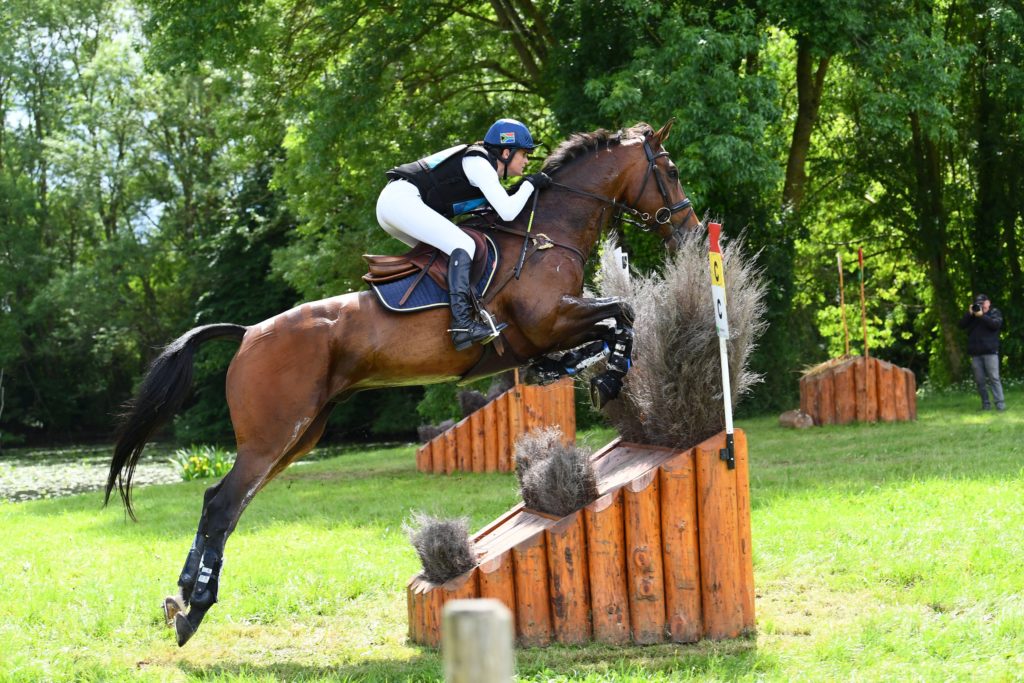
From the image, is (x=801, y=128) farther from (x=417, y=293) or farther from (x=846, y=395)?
(x=417, y=293)

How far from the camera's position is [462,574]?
520 centimetres

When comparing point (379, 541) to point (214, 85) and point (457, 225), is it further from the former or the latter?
point (214, 85)

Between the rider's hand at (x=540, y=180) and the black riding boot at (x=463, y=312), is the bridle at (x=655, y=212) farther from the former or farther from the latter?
the black riding boot at (x=463, y=312)

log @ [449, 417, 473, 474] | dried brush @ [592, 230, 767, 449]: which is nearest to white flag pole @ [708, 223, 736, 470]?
dried brush @ [592, 230, 767, 449]

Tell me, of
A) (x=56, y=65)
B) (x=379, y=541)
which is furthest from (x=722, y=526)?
(x=56, y=65)

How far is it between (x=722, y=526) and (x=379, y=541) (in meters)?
3.67

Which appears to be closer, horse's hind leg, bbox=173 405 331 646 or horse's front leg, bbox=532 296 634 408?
horse's hind leg, bbox=173 405 331 646

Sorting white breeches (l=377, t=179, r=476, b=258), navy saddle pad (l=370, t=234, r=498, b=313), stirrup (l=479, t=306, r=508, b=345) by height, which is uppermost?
white breeches (l=377, t=179, r=476, b=258)

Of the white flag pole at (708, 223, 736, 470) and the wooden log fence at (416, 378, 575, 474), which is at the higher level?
the white flag pole at (708, 223, 736, 470)

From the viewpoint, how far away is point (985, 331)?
14.6 m

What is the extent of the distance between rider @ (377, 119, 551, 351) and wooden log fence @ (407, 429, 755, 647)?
118 centimetres

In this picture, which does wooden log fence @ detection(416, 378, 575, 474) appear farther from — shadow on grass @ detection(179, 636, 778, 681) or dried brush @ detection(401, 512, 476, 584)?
shadow on grass @ detection(179, 636, 778, 681)

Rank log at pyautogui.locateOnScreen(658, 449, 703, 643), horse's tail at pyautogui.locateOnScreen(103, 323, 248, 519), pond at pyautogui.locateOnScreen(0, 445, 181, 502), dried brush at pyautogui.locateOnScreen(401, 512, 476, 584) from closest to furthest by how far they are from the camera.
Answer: log at pyautogui.locateOnScreen(658, 449, 703, 643) → dried brush at pyautogui.locateOnScreen(401, 512, 476, 584) → horse's tail at pyautogui.locateOnScreen(103, 323, 248, 519) → pond at pyautogui.locateOnScreen(0, 445, 181, 502)

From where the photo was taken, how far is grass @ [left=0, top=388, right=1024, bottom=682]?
4672 mm
